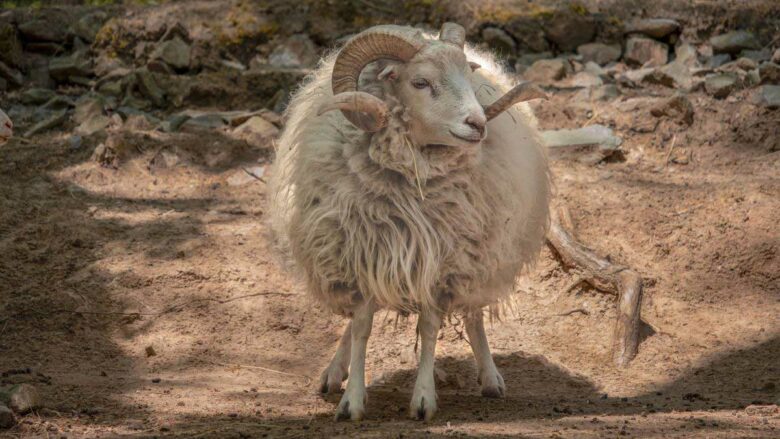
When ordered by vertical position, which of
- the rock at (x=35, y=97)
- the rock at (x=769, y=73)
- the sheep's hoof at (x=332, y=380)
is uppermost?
the rock at (x=769, y=73)

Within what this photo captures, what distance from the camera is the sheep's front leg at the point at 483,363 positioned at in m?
5.22

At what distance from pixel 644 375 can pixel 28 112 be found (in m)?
6.12

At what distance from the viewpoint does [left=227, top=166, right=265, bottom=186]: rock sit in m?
7.70

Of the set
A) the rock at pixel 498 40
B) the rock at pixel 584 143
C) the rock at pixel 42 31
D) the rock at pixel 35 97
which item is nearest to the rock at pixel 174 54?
the rock at pixel 35 97

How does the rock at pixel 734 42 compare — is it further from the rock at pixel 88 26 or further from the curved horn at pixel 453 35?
the rock at pixel 88 26

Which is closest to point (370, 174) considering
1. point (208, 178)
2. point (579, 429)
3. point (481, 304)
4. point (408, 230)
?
point (408, 230)

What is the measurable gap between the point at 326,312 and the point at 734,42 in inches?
203

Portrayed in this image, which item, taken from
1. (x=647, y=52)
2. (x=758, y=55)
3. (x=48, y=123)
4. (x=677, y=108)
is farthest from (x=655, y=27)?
(x=48, y=123)

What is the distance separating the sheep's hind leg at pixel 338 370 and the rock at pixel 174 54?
4.70 metres

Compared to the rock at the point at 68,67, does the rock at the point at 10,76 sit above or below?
below

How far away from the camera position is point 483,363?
5301mm

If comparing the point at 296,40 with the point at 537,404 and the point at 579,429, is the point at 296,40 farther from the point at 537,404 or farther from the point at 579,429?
the point at 579,429

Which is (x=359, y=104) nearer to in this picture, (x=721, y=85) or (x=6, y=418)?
(x=6, y=418)

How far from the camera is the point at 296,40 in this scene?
372 inches
